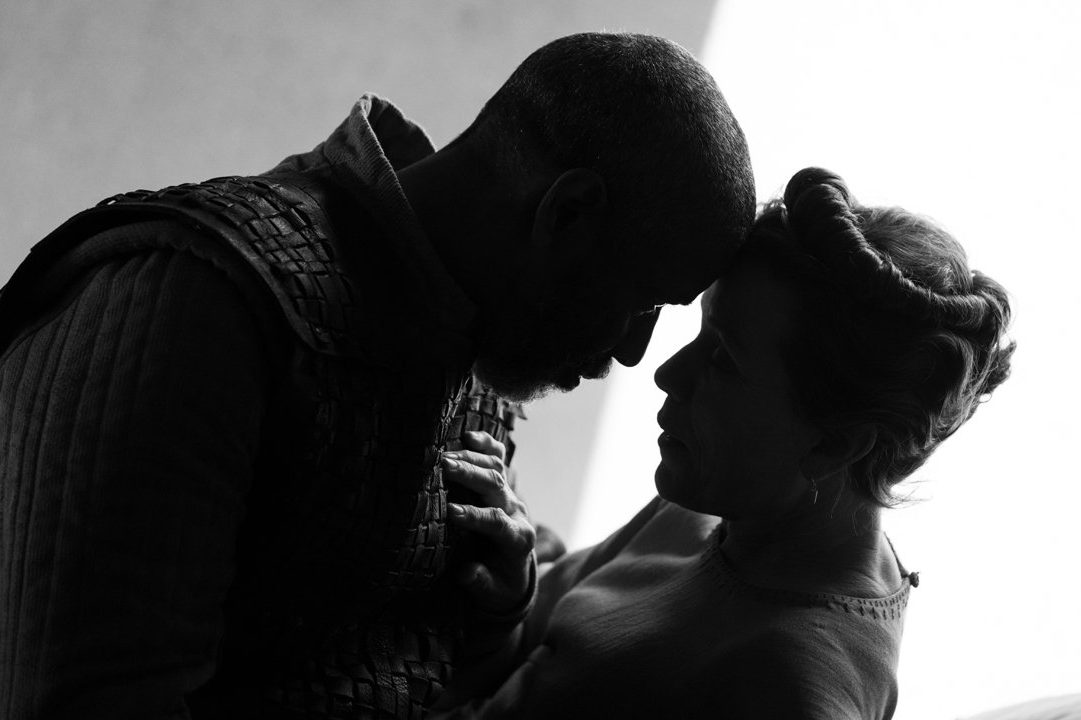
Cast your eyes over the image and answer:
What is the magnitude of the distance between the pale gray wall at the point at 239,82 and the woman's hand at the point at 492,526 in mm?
1429

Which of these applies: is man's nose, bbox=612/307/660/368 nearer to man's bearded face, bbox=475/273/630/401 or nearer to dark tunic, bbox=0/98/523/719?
man's bearded face, bbox=475/273/630/401

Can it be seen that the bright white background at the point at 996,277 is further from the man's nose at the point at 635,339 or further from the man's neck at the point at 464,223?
the man's neck at the point at 464,223

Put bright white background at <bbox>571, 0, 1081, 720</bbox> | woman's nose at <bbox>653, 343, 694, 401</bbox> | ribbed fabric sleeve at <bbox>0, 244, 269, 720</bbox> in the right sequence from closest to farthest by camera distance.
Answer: ribbed fabric sleeve at <bbox>0, 244, 269, 720</bbox> → woman's nose at <bbox>653, 343, 694, 401</bbox> → bright white background at <bbox>571, 0, 1081, 720</bbox>

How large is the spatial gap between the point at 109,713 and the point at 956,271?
942 millimetres

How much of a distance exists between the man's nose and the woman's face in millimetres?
64

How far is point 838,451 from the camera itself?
4.20 feet

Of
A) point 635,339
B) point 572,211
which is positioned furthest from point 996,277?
point 572,211

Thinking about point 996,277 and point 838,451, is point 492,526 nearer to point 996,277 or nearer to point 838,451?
point 838,451

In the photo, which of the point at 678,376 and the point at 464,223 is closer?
the point at 464,223

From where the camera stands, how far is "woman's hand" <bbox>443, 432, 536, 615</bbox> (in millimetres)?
1330

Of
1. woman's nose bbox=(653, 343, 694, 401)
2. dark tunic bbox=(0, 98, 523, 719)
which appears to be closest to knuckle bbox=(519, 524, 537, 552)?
dark tunic bbox=(0, 98, 523, 719)

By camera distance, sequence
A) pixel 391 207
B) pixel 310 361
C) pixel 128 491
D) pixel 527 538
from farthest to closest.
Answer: pixel 527 538 < pixel 391 207 < pixel 310 361 < pixel 128 491

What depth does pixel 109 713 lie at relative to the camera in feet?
3.12

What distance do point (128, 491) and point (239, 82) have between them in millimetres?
1806
